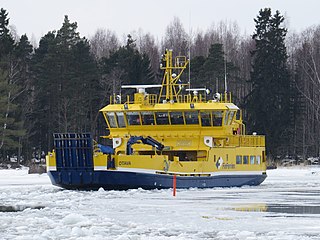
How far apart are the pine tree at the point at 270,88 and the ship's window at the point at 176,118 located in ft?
108

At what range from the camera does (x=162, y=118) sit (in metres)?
35.8

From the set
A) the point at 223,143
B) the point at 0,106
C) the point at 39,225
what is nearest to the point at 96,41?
the point at 0,106

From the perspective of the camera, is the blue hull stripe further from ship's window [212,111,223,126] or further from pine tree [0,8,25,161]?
pine tree [0,8,25,161]

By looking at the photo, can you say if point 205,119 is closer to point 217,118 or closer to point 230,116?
point 217,118

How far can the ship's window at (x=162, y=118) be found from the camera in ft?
117

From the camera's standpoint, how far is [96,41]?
111188mm

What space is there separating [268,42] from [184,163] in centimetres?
3972

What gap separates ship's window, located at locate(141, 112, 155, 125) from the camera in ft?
117

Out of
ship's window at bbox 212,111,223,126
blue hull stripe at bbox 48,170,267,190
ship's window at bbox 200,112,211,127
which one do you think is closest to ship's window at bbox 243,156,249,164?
ship's window at bbox 212,111,223,126

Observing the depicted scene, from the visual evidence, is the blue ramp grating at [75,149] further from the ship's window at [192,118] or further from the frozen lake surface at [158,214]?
the ship's window at [192,118]

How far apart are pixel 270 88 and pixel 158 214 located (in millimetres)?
50166

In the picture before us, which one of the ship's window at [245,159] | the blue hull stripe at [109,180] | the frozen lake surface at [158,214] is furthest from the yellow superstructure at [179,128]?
the frozen lake surface at [158,214]

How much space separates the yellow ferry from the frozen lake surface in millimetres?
911

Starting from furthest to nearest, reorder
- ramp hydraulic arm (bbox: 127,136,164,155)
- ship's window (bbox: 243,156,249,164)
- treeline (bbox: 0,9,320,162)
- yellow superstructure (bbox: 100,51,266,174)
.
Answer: treeline (bbox: 0,9,320,162) → ship's window (bbox: 243,156,249,164) → yellow superstructure (bbox: 100,51,266,174) → ramp hydraulic arm (bbox: 127,136,164,155)
